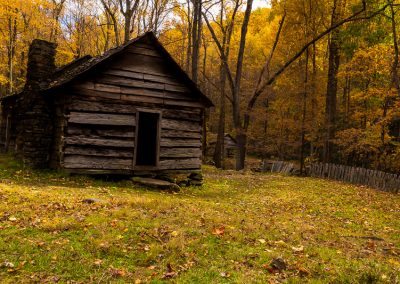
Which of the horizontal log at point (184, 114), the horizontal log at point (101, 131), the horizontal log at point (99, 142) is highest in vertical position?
the horizontal log at point (184, 114)

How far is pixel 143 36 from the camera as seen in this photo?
13.9 metres

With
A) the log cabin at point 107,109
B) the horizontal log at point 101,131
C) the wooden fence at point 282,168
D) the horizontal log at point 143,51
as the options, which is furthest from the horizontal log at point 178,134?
the wooden fence at point 282,168

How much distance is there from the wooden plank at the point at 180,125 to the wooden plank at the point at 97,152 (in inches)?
76.0

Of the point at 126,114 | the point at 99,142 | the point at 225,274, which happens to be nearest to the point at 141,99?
the point at 126,114

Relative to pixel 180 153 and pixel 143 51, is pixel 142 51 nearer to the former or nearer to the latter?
pixel 143 51

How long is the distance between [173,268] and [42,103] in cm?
1059

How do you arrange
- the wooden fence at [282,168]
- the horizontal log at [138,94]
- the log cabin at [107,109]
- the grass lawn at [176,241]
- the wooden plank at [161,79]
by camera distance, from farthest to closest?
the wooden fence at [282,168] < the wooden plank at [161,79] < the horizontal log at [138,94] < the log cabin at [107,109] < the grass lawn at [176,241]

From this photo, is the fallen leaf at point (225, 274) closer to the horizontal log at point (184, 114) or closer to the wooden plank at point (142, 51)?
the horizontal log at point (184, 114)

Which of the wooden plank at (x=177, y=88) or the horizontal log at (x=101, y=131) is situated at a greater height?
the wooden plank at (x=177, y=88)

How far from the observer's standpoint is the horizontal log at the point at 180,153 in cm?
1488

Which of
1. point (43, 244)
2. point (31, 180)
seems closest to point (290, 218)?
point (43, 244)

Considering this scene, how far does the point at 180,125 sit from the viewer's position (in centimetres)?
1536

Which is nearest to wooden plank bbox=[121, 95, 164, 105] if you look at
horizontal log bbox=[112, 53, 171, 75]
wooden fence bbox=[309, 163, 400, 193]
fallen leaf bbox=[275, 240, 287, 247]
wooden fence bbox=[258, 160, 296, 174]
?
horizontal log bbox=[112, 53, 171, 75]

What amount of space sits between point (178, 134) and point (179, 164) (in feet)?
4.38
